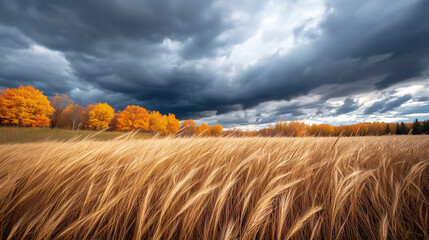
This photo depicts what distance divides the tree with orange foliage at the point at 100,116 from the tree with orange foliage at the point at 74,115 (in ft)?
5.40

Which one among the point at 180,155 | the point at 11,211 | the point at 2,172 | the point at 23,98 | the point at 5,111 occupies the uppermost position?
the point at 23,98

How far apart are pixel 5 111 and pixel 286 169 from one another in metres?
43.3

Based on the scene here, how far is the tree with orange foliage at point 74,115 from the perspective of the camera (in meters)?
33.3

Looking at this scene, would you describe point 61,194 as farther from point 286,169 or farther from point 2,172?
point 286,169

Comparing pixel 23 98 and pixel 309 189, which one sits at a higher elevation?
pixel 23 98

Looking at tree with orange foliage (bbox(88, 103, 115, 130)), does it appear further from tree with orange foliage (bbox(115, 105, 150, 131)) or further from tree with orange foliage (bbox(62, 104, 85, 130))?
tree with orange foliage (bbox(115, 105, 150, 131))

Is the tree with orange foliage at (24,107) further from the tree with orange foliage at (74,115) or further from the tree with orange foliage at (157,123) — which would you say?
the tree with orange foliage at (157,123)

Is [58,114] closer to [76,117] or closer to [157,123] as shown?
[76,117]

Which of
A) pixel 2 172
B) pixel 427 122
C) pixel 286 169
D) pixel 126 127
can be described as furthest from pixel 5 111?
pixel 427 122

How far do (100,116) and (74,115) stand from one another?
4.82 meters

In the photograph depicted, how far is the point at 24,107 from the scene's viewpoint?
28.0m

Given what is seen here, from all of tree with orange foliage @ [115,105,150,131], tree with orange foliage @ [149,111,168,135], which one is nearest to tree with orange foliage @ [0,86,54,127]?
tree with orange foliage @ [115,105,150,131]

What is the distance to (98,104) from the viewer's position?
4116 cm

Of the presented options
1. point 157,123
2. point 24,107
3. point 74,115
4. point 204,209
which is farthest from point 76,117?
point 204,209
